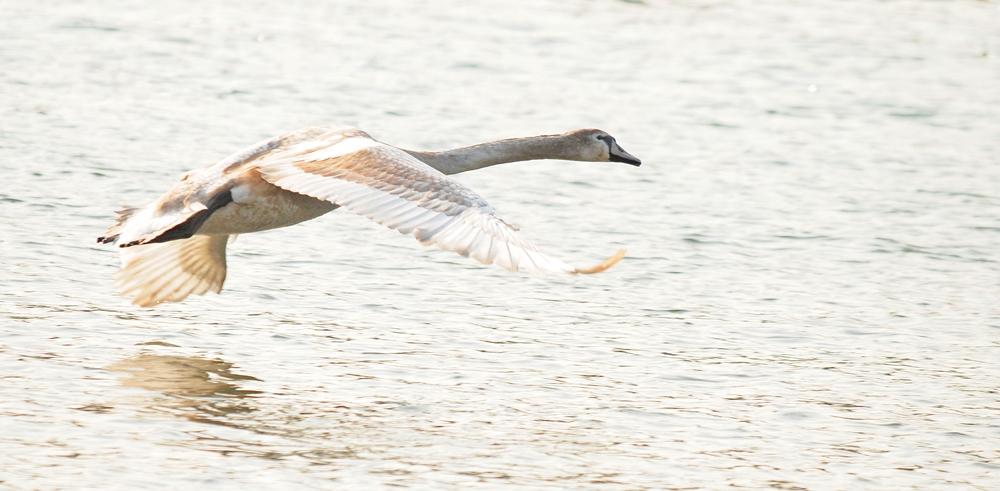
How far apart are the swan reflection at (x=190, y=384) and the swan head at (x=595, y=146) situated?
2.81 m

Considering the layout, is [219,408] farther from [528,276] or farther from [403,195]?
[528,276]

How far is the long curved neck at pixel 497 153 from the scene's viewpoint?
845 cm

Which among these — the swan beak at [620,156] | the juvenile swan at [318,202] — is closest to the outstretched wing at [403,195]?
the juvenile swan at [318,202]

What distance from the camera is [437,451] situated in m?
6.64

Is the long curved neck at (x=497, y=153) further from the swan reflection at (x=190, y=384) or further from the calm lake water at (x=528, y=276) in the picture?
the swan reflection at (x=190, y=384)

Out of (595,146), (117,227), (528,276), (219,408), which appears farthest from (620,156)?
(219,408)

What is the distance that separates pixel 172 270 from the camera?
855 centimetres

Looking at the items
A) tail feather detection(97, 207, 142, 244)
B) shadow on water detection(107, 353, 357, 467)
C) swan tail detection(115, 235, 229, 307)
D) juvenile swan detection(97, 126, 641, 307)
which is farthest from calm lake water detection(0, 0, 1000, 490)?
tail feather detection(97, 207, 142, 244)

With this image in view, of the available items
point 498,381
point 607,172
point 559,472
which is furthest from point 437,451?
point 607,172

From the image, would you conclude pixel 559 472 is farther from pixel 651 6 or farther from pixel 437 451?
pixel 651 6

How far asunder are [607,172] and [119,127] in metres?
4.32

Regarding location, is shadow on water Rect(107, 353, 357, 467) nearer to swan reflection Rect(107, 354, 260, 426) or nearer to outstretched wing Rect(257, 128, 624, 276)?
swan reflection Rect(107, 354, 260, 426)

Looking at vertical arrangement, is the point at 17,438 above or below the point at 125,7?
below

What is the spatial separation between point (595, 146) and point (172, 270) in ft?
9.15
